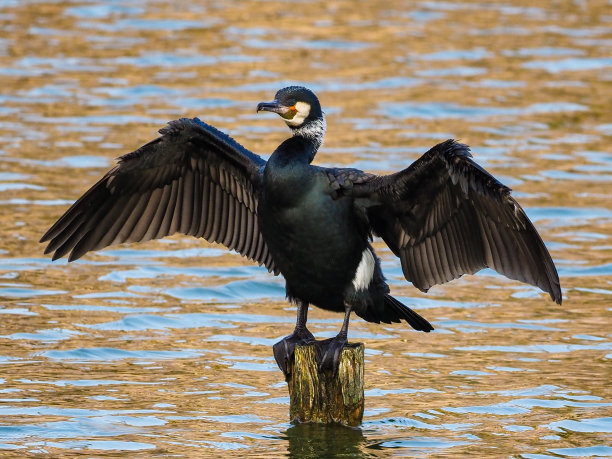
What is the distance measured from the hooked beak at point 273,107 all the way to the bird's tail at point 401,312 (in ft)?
4.11

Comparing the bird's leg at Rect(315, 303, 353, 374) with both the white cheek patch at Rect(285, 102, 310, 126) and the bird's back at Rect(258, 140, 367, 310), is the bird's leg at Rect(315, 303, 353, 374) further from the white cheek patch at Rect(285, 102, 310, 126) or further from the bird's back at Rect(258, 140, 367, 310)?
the white cheek patch at Rect(285, 102, 310, 126)

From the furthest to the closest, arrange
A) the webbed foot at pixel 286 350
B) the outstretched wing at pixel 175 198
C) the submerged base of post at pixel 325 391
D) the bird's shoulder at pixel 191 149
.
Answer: the outstretched wing at pixel 175 198
the bird's shoulder at pixel 191 149
the webbed foot at pixel 286 350
the submerged base of post at pixel 325 391

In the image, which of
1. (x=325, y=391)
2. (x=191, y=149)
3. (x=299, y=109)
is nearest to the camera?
(x=299, y=109)

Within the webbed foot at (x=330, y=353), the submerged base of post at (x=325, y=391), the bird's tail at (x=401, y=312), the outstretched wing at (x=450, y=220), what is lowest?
the submerged base of post at (x=325, y=391)

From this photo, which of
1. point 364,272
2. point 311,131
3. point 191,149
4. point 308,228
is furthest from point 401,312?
point 191,149


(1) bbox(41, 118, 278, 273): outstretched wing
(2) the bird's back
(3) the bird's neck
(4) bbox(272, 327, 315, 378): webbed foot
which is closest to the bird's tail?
(2) the bird's back

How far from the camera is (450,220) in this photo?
773 centimetres

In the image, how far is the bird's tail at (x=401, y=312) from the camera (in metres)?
7.82

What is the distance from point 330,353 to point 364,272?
1.66 ft

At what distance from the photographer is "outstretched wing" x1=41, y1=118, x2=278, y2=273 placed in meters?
8.23

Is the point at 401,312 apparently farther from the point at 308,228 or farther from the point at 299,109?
the point at 299,109

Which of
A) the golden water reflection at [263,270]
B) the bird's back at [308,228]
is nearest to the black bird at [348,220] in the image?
the bird's back at [308,228]

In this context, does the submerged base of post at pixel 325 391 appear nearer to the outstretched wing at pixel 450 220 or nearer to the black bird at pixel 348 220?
the black bird at pixel 348 220

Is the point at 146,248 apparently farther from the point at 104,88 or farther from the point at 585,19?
the point at 585,19
